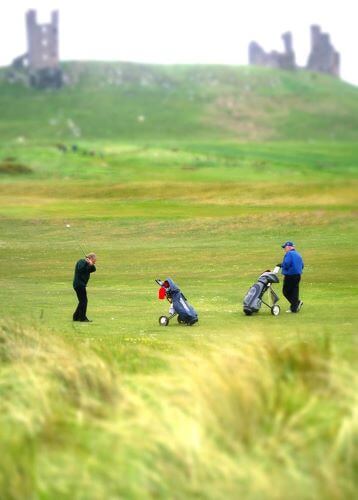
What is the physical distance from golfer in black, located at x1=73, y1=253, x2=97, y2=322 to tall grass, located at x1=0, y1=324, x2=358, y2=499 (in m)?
15.5

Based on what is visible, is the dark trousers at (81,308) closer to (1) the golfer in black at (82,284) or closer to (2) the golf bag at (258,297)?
(1) the golfer in black at (82,284)

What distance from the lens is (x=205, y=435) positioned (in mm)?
10422

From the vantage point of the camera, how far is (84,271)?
Result: 28625 millimetres

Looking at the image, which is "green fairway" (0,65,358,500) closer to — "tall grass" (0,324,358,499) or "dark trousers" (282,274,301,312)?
"tall grass" (0,324,358,499)

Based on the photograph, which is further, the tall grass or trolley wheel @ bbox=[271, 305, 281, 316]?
trolley wheel @ bbox=[271, 305, 281, 316]

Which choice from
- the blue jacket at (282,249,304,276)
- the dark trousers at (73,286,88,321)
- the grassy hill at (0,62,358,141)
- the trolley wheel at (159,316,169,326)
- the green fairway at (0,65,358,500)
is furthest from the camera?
the grassy hill at (0,62,358,141)

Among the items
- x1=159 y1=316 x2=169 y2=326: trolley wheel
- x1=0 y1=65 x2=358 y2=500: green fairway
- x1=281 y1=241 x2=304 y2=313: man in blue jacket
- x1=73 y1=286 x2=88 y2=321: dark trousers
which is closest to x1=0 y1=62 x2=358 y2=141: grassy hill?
x1=0 y1=65 x2=358 y2=500: green fairway

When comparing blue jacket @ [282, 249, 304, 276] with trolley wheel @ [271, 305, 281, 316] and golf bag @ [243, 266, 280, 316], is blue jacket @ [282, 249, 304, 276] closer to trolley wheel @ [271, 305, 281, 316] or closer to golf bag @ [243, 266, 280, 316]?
golf bag @ [243, 266, 280, 316]

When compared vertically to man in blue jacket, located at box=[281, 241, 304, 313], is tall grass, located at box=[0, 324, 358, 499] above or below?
above

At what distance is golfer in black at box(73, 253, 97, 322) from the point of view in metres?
28.2

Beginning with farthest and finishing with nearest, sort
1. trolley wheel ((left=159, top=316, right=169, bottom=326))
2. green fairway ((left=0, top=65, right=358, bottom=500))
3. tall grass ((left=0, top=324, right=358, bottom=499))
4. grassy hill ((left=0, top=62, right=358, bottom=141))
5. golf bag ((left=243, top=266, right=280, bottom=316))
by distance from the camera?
grassy hill ((left=0, top=62, right=358, bottom=141)), golf bag ((left=243, top=266, right=280, bottom=316)), trolley wheel ((left=159, top=316, right=169, bottom=326)), green fairway ((left=0, top=65, right=358, bottom=500)), tall grass ((left=0, top=324, right=358, bottom=499))

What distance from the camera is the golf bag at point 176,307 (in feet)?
89.4

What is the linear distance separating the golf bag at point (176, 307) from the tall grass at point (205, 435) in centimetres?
1452

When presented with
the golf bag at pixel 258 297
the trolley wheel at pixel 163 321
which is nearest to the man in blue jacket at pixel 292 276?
the golf bag at pixel 258 297
